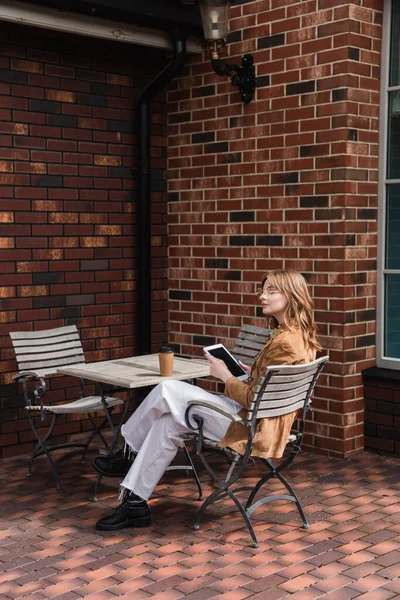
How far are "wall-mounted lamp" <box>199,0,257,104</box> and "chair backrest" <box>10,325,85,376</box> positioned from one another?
2067 mm

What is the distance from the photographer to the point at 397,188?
18.5ft

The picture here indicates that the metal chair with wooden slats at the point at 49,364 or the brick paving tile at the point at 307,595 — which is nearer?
the brick paving tile at the point at 307,595

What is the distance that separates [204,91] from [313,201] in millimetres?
1351

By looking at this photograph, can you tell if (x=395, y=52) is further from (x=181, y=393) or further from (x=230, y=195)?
(x=181, y=393)

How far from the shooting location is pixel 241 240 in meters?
6.18

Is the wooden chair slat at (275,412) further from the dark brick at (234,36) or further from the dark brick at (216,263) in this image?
the dark brick at (234,36)

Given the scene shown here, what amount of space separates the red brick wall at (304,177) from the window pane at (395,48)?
3.8 inches

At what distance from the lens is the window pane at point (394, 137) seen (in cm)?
562

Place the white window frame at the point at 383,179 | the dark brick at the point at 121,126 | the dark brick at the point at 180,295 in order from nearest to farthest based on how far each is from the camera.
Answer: the white window frame at the point at 383,179, the dark brick at the point at 121,126, the dark brick at the point at 180,295

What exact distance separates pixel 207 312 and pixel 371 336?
4.33ft

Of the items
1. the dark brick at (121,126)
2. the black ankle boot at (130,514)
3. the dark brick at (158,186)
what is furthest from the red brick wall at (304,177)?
the black ankle boot at (130,514)

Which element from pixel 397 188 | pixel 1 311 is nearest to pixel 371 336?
pixel 397 188

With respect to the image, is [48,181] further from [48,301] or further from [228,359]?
[228,359]

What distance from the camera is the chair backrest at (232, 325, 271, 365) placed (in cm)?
561
